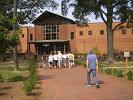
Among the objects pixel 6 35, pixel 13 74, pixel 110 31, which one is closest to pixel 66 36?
pixel 110 31

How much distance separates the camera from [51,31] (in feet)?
267

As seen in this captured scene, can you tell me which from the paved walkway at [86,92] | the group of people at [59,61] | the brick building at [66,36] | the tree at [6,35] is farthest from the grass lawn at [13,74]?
the brick building at [66,36]

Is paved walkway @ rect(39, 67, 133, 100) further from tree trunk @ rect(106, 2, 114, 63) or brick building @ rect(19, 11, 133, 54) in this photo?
brick building @ rect(19, 11, 133, 54)

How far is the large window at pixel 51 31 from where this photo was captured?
266ft

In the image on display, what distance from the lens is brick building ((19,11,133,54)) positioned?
80.2 meters

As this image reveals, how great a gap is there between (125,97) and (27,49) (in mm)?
69516

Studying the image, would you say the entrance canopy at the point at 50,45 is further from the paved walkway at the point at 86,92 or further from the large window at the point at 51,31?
the paved walkway at the point at 86,92

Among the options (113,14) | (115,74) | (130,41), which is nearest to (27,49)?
(130,41)

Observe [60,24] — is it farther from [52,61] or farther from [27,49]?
[52,61]

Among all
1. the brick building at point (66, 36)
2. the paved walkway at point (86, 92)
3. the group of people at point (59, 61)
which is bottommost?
the paved walkway at point (86, 92)

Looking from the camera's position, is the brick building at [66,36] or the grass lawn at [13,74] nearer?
the grass lawn at [13,74]

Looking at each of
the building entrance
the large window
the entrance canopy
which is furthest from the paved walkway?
the large window

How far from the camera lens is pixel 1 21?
2180 centimetres

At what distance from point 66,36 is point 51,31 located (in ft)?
9.79
